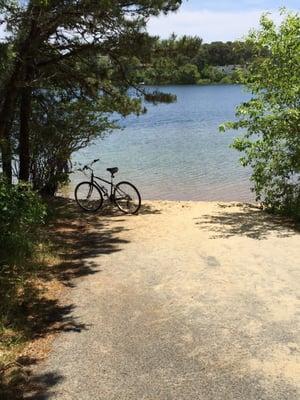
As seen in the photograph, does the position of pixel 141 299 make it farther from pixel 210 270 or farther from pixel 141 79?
pixel 141 79

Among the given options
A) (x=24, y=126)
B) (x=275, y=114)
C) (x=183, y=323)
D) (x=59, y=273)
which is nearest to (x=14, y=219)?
(x=59, y=273)

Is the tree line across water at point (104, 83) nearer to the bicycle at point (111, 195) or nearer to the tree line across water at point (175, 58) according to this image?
the tree line across water at point (175, 58)

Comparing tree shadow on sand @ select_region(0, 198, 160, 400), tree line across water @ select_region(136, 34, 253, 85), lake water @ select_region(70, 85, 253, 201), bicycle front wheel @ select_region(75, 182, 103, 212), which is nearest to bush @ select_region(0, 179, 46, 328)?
tree shadow on sand @ select_region(0, 198, 160, 400)

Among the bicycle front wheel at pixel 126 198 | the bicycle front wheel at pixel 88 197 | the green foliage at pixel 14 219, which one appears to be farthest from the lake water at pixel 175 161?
the green foliage at pixel 14 219

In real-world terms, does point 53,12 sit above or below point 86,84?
above

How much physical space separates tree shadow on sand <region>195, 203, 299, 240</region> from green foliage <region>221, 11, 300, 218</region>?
59 cm

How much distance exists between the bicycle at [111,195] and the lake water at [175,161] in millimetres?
2830

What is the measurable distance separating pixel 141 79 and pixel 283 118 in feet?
11.3

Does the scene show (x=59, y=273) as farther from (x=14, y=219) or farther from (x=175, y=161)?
(x=175, y=161)

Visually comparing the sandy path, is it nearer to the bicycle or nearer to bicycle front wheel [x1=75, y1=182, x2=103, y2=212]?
the bicycle

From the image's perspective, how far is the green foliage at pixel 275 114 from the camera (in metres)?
10.8

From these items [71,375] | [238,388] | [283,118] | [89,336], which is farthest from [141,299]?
[283,118]

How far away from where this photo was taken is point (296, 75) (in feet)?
35.4

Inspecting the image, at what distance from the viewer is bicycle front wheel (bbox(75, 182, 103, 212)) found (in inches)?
462
